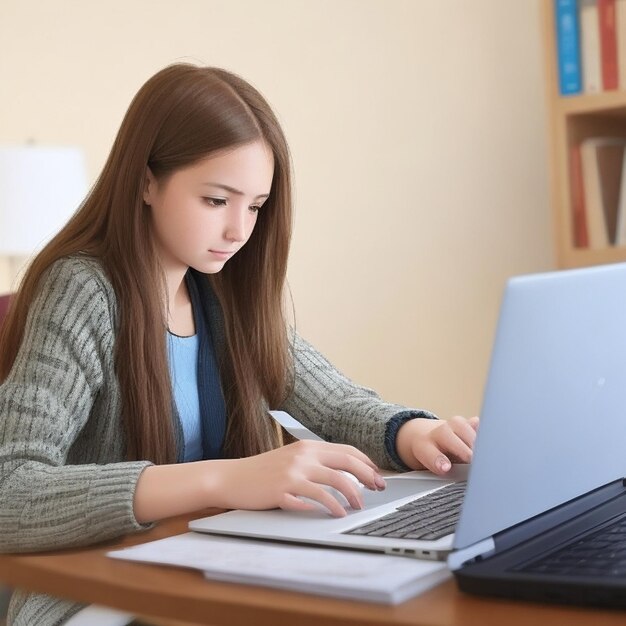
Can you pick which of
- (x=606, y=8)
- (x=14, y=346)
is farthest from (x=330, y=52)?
(x=14, y=346)

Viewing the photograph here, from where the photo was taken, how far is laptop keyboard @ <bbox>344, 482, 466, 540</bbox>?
0.86m

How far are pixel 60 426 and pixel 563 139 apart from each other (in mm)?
2028

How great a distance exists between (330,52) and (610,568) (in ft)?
8.68

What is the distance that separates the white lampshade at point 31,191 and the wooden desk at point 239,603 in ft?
5.82

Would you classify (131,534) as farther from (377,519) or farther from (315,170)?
(315,170)

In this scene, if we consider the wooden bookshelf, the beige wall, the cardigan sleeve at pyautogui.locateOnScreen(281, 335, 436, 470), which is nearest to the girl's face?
the cardigan sleeve at pyautogui.locateOnScreen(281, 335, 436, 470)

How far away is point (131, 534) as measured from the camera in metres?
0.98

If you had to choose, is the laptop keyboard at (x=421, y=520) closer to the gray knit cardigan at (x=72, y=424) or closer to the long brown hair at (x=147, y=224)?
the gray knit cardigan at (x=72, y=424)

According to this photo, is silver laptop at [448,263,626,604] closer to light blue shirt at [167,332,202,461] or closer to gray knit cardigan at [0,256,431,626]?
gray knit cardigan at [0,256,431,626]

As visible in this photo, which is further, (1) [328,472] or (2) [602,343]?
(1) [328,472]

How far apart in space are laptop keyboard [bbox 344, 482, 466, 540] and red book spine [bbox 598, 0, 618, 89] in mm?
1969

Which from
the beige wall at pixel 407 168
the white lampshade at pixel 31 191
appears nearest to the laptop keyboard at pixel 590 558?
the white lampshade at pixel 31 191

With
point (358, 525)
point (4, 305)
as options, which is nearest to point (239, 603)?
point (358, 525)

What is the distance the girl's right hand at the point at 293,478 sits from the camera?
3.16 feet
